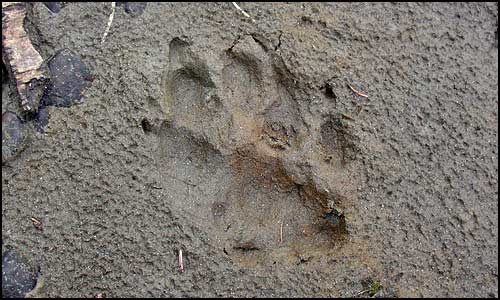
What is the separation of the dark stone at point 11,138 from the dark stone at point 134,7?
1.53ft

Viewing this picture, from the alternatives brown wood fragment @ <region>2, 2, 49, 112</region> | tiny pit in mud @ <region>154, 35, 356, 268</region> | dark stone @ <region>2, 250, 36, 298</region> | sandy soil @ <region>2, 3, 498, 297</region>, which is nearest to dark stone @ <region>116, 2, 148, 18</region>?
sandy soil @ <region>2, 3, 498, 297</region>

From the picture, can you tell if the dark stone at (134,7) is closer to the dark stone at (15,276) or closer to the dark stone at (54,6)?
the dark stone at (54,6)

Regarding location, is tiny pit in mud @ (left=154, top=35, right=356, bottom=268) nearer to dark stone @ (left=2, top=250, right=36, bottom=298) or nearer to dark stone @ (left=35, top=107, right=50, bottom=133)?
dark stone @ (left=35, top=107, right=50, bottom=133)

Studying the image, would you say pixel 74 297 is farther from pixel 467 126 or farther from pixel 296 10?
pixel 467 126

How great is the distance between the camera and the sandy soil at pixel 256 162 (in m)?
1.75

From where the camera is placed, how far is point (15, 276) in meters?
1.72

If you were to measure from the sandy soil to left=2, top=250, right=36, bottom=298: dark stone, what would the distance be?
0.03 meters

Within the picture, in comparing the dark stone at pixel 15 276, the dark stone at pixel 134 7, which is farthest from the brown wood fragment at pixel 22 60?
the dark stone at pixel 15 276

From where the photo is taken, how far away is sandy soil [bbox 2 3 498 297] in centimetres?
175

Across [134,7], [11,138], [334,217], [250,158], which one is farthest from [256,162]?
[11,138]

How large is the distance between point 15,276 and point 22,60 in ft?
2.03

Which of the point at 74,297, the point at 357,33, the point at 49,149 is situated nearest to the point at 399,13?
the point at 357,33

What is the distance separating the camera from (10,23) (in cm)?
181

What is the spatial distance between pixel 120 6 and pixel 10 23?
33cm
